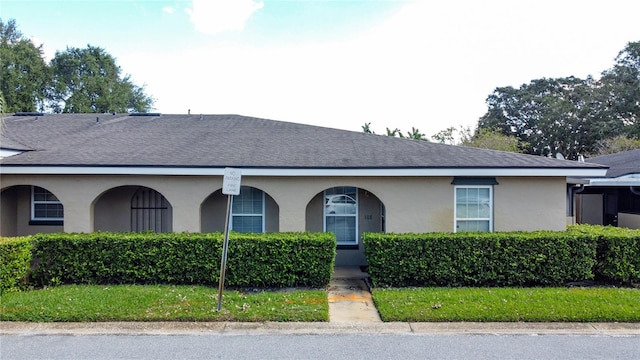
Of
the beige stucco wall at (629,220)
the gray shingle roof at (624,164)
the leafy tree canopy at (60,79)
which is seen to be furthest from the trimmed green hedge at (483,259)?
the leafy tree canopy at (60,79)

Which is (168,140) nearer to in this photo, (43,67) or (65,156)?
(65,156)

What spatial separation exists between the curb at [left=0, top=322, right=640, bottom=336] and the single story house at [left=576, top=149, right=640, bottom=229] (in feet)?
26.4

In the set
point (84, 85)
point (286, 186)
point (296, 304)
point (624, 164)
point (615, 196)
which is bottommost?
point (296, 304)

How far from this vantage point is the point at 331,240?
858cm

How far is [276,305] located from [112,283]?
368cm

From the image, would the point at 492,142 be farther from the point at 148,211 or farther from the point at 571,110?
the point at 148,211

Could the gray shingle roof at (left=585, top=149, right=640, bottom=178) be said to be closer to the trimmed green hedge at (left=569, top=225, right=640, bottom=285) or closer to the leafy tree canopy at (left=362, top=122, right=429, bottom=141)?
the trimmed green hedge at (left=569, top=225, right=640, bottom=285)

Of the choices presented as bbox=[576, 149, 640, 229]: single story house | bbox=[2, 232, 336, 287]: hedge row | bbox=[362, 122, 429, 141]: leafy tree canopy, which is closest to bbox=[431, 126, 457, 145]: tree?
bbox=[362, 122, 429, 141]: leafy tree canopy

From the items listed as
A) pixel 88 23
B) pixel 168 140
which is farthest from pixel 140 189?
pixel 88 23

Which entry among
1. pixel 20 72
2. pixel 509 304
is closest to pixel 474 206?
pixel 509 304

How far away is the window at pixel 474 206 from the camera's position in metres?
10.4

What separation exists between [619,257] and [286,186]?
7.08m

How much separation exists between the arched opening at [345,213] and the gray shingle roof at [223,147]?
1.24 metres

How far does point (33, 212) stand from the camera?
11.6 m
